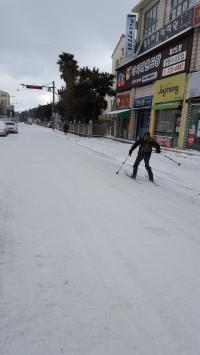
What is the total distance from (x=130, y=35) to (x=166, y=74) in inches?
337

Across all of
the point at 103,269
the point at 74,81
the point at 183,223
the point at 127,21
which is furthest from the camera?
the point at 74,81

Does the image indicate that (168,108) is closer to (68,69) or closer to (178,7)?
(178,7)

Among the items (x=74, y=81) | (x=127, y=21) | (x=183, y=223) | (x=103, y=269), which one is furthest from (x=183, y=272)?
(x=74, y=81)

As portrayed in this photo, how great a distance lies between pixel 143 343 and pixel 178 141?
20.8 m

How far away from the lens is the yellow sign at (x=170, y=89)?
73.0 ft

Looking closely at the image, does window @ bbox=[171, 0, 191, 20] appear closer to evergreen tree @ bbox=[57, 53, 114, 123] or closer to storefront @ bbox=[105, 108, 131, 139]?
storefront @ bbox=[105, 108, 131, 139]

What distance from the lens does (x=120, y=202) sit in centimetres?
718

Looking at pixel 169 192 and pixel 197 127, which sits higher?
pixel 197 127

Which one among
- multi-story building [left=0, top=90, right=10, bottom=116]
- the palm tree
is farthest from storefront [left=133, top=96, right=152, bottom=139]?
multi-story building [left=0, top=90, right=10, bottom=116]

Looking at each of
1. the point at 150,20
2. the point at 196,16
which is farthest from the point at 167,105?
the point at 150,20

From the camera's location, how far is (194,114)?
21.1m

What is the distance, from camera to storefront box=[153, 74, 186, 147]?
22703 millimetres

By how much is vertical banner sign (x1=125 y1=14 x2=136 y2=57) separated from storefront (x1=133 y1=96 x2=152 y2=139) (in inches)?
189

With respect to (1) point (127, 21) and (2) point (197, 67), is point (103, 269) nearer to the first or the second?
(2) point (197, 67)
